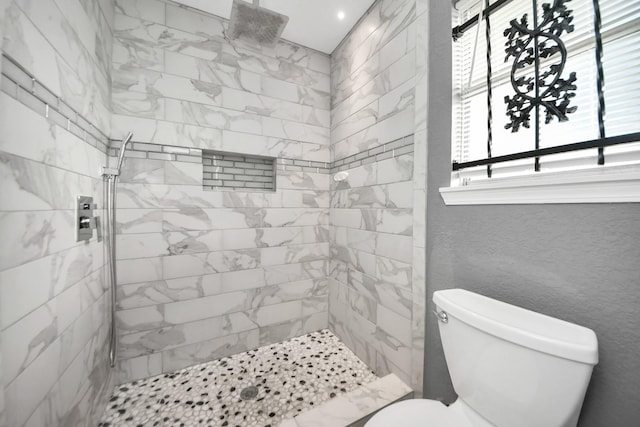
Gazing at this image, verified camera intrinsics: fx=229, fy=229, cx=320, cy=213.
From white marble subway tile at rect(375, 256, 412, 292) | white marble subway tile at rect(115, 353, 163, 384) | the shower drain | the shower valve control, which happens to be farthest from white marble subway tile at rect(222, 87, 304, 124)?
the shower drain

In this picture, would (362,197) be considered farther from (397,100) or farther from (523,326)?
(523,326)

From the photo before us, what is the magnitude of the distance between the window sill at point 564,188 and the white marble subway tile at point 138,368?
7.77ft

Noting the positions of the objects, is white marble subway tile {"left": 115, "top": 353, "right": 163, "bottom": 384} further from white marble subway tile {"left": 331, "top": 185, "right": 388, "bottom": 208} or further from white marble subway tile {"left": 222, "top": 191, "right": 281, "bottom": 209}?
white marble subway tile {"left": 331, "top": 185, "right": 388, "bottom": 208}

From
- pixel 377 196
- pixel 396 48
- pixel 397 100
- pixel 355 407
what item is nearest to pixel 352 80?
pixel 396 48

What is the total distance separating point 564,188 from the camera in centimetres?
80

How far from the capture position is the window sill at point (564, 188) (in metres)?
0.68

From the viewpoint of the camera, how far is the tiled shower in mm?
854

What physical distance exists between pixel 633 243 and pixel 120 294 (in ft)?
8.49

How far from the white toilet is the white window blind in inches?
23.4

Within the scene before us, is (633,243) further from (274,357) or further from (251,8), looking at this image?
(274,357)

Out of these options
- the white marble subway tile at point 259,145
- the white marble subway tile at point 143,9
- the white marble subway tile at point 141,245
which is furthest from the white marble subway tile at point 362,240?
the white marble subway tile at point 143,9

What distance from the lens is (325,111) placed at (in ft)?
7.67

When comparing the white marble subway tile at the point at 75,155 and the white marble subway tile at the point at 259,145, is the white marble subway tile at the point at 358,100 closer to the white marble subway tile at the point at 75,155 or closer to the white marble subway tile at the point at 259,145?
the white marble subway tile at the point at 259,145

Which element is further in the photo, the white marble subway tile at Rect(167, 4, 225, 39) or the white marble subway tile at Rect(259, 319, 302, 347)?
the white marble subway tile at Rect(259, 319, 302, 347)
